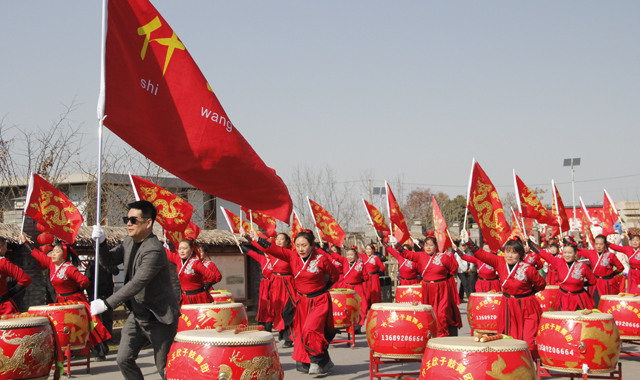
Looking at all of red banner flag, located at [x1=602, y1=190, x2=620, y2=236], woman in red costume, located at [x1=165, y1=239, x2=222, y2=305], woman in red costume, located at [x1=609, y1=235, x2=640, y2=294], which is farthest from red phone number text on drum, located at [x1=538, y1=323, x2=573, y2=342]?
red banner flag, located at [x1=602, y1=190, x2=620, y2=236]

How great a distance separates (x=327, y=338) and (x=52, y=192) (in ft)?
13.9

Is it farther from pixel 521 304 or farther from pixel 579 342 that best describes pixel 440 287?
pixel 579 342

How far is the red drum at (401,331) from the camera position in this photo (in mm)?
6727

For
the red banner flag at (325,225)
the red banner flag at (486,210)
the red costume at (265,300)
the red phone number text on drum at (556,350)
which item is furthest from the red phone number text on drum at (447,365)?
the red banner flag at (325,225)

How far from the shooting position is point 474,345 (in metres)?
4.39

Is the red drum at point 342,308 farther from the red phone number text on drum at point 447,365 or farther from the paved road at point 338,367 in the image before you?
the red phone number text on drum at point 447,365

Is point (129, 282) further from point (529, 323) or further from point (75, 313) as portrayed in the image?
point (529, 323)

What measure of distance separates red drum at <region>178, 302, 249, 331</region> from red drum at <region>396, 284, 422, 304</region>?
3.86 m

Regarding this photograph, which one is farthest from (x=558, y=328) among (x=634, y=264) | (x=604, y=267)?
(x=634, y=264)

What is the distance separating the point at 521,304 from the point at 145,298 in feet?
14.3

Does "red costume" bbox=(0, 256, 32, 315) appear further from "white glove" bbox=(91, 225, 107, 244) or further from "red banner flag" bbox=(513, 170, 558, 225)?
"red banner flag" bbox=(513, 170, 558, 225)

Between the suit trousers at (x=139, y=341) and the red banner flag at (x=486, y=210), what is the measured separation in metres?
4.64

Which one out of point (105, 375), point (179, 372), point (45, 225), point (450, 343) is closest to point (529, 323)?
point (450, 343)

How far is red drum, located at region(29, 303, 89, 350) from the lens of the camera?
24.9ft
